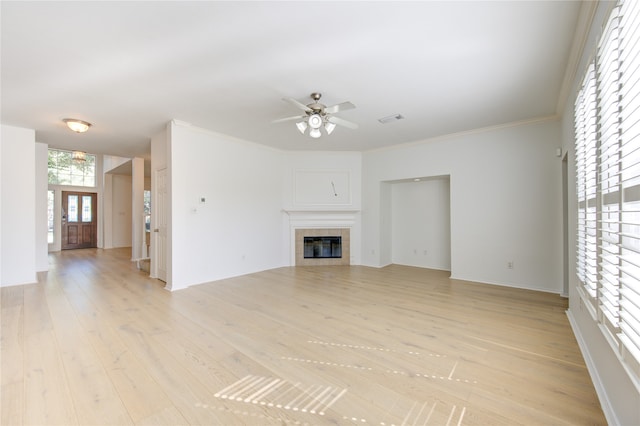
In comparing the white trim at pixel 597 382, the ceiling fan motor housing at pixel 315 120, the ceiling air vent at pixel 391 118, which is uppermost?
the ceiling air vent at pixel 391 118

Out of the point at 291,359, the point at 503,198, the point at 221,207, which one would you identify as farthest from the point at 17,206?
the point at 503,198

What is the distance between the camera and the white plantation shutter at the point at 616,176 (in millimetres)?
1293

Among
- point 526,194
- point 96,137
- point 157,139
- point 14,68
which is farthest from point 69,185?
point 526,194

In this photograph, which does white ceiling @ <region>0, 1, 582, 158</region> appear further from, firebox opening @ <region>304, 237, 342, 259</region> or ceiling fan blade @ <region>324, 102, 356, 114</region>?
firebox opening @ <region>304, 237, 342, 259</region>

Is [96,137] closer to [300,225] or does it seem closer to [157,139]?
[157,139]

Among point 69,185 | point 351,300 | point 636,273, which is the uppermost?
point 69,185

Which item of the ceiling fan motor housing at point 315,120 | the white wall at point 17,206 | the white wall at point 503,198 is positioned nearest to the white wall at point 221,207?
the ceiling fan motor housing at point 315,120

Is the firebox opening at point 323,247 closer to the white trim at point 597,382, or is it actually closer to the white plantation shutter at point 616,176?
the white trim at point 597,382

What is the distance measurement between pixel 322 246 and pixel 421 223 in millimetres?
2357

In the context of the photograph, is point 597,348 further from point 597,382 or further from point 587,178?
point 587,178

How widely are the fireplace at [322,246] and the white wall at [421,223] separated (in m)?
1.22

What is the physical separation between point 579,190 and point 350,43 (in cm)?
255

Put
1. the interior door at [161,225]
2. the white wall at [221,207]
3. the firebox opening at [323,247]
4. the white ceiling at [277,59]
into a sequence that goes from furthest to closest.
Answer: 1. the firebox opening at [323,247]
2. the interior door at [161,225]
3. the white wall at [221,207]
4. the white ceiling at [277,59]

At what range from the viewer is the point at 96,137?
5191 mm
